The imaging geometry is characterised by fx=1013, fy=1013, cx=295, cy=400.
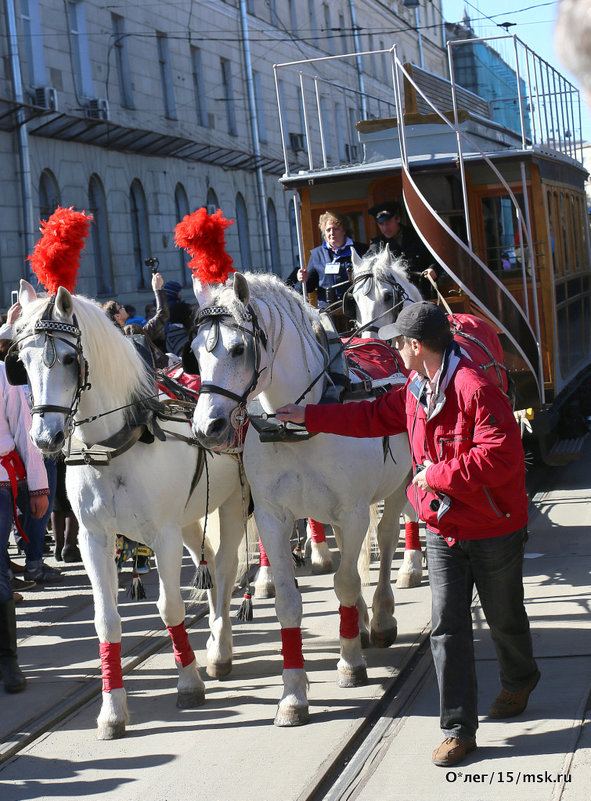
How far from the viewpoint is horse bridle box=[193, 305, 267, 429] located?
13.8ft

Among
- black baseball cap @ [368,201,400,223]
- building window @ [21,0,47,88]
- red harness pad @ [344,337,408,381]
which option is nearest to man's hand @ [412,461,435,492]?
red harness pad @ [344,337,408,381]

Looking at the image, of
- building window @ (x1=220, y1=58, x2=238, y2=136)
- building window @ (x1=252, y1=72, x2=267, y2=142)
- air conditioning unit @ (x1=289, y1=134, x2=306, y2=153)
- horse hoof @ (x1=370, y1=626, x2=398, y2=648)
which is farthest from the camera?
air conditioning unit @ (x1=289, y1=134, x2=306, y2=153)

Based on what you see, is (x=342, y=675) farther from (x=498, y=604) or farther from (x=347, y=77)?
(x=347, y=77)

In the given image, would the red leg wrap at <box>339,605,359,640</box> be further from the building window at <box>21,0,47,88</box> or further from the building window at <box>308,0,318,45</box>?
the building window at <box>308,0,318,45</box>

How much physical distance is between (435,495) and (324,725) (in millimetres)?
1447

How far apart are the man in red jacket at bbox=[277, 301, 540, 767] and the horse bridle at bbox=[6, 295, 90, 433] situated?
4.72ft

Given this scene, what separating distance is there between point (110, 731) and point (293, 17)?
1347 inches

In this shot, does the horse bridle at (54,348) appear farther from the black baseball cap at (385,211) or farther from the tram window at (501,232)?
the tram window at (501,232)

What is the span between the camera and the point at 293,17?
117ft

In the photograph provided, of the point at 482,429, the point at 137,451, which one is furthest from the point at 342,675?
the point at 482,429

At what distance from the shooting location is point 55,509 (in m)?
9.28

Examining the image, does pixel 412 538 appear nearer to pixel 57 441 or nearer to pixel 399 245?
pixel 399 245

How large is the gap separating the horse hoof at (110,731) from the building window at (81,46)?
2052 centimetres

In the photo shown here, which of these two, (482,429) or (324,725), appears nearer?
(482,429)
